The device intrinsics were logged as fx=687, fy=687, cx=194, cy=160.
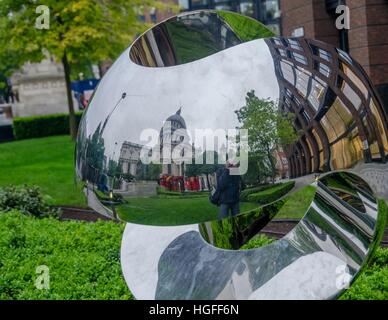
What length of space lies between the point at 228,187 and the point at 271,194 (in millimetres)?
336

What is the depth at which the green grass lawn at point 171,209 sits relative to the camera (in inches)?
184

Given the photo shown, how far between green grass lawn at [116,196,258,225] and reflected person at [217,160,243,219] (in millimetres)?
67

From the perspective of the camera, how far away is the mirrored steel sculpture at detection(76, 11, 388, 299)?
4598 mm

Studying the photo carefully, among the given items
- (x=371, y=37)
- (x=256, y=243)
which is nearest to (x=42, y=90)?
(x=371, y=37)

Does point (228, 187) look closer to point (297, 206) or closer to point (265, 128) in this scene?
point (265, 128)

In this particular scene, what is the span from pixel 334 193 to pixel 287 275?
86cm

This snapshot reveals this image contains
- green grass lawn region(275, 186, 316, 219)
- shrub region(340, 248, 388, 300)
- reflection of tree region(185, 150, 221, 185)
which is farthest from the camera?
green grass lawn region(275, 186, 316, 219)

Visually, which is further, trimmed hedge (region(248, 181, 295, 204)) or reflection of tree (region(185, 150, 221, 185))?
trimmed hedge (region(248, 181, 295, 204))

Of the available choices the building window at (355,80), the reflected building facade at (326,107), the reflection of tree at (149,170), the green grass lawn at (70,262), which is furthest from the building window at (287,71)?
the green grass lawn at (70,262)

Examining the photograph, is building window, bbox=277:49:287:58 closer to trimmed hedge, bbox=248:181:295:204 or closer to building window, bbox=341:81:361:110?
building window, bbox=341:81:361:110

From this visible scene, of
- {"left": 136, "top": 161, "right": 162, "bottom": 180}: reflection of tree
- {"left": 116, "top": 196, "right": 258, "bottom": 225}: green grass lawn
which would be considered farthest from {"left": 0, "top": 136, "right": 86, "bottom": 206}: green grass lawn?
{"left": 136, "top": 161, "right": 162, "bottom": 180}: reflection of tree

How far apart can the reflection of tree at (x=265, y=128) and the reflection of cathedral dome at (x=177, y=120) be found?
373 mm

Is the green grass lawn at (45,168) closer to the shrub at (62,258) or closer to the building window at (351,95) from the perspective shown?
the shrub at (62,258)
